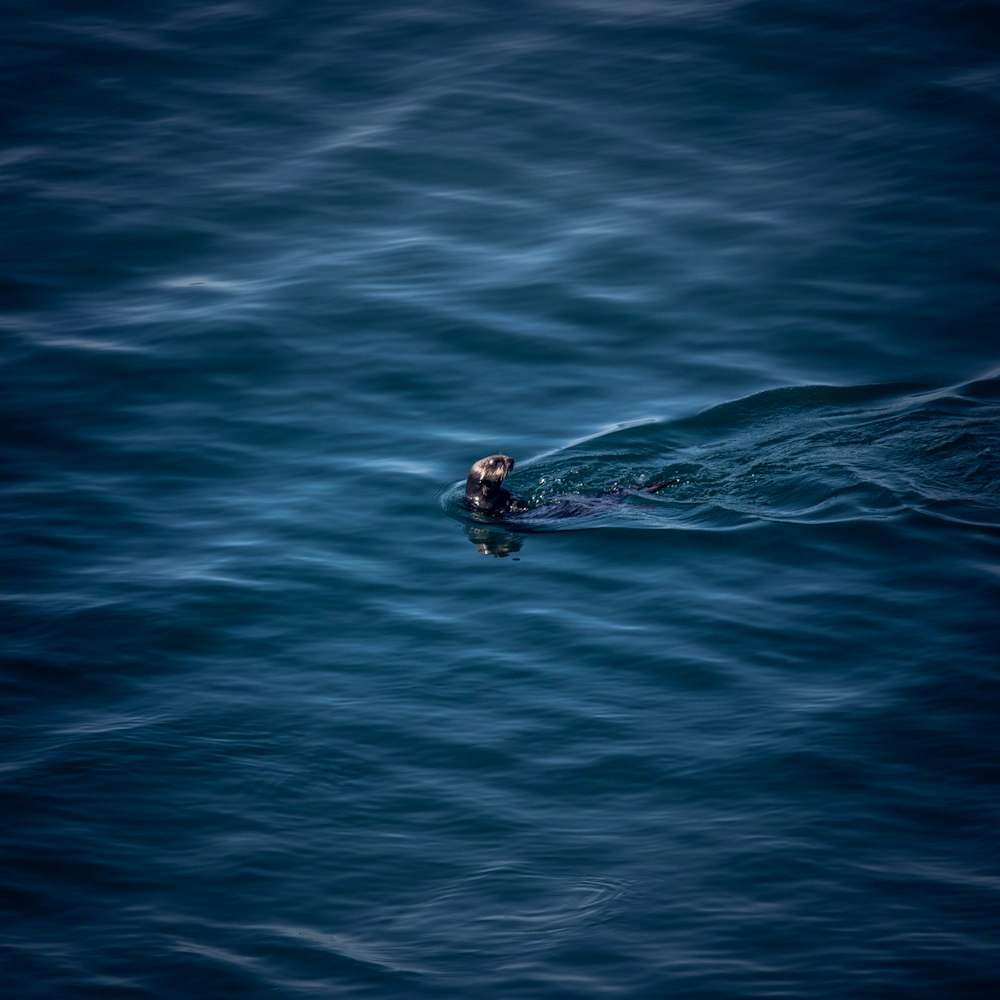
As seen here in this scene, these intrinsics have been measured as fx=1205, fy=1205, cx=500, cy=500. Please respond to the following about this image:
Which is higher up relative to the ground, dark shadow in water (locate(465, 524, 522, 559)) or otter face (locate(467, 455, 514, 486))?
otter face (locate(467, 455, 514, 486))

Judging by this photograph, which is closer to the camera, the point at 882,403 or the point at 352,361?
the point at 882,403

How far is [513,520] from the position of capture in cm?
972

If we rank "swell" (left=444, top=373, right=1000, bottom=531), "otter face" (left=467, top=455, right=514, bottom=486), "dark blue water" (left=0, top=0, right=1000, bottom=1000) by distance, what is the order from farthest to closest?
"swell" (left=444, top=373, right=1000, bottom=531), "otter face" (left=467, top=455, right=514, bottom=486), "dark blue water" (left=0, top=0, right=1000, bottom=1000)

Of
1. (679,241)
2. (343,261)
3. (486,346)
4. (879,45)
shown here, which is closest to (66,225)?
(343,261)

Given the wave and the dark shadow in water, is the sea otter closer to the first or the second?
the wave

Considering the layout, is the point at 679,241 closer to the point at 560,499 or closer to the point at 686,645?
the point at 560,499

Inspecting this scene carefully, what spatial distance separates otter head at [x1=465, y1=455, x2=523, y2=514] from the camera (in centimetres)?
930

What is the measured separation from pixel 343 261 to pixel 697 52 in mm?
7493

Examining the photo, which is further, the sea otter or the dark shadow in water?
the dark shadow in water

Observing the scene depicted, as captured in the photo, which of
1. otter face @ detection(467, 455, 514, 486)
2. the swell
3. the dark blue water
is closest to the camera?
the dark blue water

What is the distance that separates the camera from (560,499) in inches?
391

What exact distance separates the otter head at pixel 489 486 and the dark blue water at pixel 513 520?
26 centimetres

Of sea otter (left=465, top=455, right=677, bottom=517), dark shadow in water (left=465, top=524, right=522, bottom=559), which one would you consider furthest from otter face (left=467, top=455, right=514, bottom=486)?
dark shadow in water (left=465, top=524, right=522, bottom=559)

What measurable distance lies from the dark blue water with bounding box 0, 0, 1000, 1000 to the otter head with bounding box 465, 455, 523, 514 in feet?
0.84
